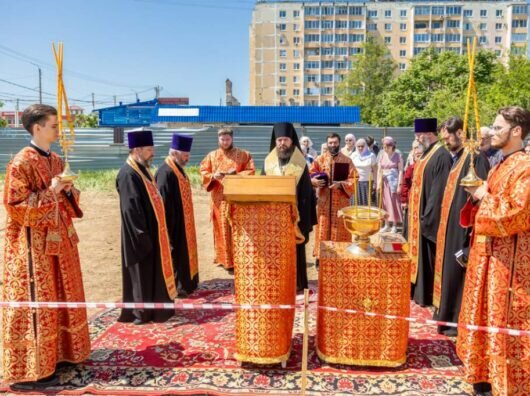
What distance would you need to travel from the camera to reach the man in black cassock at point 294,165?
17.5 feet

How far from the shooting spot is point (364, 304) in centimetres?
376

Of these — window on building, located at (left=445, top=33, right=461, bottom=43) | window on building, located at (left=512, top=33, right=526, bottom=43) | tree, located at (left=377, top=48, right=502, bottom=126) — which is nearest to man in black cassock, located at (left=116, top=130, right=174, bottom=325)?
tree, located at (left=377, top=48, right=502, bottom=126)

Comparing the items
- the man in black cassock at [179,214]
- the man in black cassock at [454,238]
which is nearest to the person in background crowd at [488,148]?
the man in black cassock at [454,238]

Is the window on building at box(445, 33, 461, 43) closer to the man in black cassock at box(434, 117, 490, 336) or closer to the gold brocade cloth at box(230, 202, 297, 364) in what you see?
the man in black cassock at box(434, 117, 490, 336)

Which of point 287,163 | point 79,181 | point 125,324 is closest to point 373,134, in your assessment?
point 79,181

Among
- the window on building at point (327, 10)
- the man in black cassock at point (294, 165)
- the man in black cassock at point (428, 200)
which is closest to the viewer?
the man in black cassock at point (428, 200)

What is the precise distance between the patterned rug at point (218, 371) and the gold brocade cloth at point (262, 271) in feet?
0.74

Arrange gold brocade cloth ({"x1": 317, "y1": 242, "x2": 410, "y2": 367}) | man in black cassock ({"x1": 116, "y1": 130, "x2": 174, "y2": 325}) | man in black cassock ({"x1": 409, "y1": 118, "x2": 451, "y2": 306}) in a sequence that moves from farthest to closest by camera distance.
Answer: man in black cassock ({"x1": 409, "y1": 118, "x2": 451, "y2": 306}) < man in black cassock ({"x1": 116, "y1": 130, "x2": 174, "y2": 325}) < gold brocade cloth ({"x1": 317, "y1": 242, "x2": 410, "y2": 367})

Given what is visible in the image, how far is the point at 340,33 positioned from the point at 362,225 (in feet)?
261

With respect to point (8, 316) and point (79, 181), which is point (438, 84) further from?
point (8, 316)

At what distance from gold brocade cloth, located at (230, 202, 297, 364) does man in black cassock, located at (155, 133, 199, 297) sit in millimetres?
2339

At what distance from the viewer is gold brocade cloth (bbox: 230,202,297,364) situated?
366 cm

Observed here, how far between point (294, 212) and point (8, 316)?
230cm

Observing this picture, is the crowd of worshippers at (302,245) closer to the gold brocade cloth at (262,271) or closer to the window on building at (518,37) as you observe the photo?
the gold brocade cloth at (262,271)
